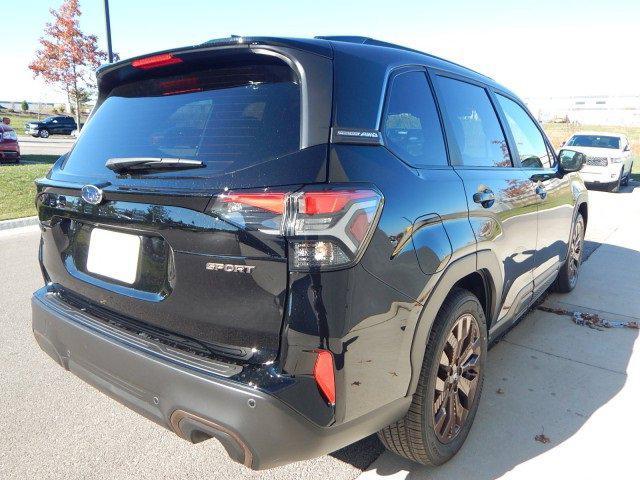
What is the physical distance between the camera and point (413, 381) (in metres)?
2.01

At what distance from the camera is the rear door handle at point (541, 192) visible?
11.2 ft

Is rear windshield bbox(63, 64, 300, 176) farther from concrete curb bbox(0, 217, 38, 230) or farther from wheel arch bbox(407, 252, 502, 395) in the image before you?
concrete curb bbox(0, 217, 38, 230)

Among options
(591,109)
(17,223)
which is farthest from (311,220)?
(591,109)

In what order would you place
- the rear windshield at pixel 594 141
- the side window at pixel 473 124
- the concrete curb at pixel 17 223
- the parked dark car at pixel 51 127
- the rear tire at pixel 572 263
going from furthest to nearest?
the parked dark car at pixel 51 127
the rear windshield at pixel 594 141
the concrete curb at pixel 17 223
the rear tire at pixel 572 263
the side window at pixel 473 124

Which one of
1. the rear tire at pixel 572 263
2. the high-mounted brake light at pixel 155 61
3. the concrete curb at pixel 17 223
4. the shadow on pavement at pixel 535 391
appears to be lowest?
the concrete curb at pixel 17 223

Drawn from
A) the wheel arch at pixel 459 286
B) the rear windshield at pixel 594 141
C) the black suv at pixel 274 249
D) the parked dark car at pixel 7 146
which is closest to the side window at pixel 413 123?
the black suv at pixel 274 249

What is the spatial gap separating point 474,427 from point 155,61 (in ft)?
7.99

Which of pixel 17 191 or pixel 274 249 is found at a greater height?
pixel 274 249

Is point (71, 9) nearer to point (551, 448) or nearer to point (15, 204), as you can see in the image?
point (15, 204)

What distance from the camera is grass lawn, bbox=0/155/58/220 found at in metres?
8.53

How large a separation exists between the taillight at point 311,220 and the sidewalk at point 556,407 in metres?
1.27

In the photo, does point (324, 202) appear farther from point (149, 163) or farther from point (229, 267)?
point (149, 163)

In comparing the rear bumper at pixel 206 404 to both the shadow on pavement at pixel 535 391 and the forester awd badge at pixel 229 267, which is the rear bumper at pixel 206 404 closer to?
the forester awd badge at pixel 229 267

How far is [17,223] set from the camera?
25.8 feet
